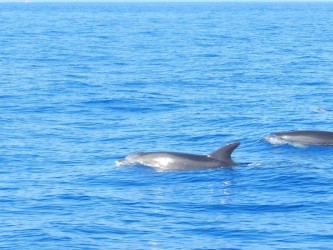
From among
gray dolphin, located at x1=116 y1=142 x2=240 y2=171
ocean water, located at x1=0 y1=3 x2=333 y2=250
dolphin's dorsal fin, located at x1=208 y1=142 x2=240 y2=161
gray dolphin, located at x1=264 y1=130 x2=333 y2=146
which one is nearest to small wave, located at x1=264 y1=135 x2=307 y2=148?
gray dolphin, located at x1=264 y1=130 x2=333 y2=146

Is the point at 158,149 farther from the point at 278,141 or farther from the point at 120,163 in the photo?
the point at 278,141

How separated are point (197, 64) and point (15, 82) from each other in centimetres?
1448

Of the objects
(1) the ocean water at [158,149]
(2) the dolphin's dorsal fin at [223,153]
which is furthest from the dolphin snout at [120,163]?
(2) the dolphin's dorsal fin at [223,153]

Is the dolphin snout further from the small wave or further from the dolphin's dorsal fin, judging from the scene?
the small wave

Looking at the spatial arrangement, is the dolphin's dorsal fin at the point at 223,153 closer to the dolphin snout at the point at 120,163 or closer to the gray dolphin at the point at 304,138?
the dolphin snout at the point at 120,163

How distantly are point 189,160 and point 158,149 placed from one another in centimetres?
359

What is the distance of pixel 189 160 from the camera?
81.9 feet

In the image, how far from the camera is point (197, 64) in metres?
58.3

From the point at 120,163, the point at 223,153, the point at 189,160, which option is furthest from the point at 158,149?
the point at 223,153

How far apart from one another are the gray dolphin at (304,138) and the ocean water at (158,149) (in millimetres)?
409

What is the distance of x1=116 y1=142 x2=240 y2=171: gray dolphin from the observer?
2472 cm

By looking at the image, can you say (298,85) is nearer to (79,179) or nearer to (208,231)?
(79,179)

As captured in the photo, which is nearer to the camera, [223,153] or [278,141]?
[223,153]

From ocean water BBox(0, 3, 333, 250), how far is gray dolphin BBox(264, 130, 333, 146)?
1.34 feet
